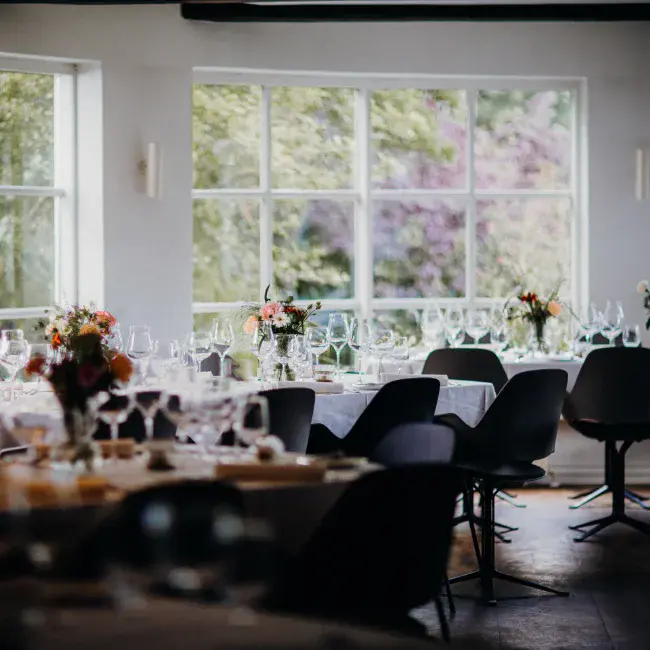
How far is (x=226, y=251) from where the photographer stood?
840 cm

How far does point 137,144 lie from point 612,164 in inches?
129

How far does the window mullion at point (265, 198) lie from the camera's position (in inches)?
329

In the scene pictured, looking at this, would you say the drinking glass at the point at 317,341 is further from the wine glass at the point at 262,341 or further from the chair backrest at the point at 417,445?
the chair backrest at the point at 417,445

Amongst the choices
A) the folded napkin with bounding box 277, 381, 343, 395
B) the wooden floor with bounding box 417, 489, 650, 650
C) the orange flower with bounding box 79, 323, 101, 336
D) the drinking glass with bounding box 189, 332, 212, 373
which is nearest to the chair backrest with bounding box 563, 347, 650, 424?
the wooden floor with bounding box 417, 489, 650, 650

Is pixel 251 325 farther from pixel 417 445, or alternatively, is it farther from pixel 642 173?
pixel 642 173

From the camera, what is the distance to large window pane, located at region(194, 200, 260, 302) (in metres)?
8.30

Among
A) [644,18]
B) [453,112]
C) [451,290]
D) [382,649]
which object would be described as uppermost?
[644,18]

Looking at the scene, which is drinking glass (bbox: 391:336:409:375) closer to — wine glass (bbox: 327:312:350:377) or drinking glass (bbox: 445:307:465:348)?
wine glass (bbox: 327:312:350:377)

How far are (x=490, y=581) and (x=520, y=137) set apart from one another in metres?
4.14

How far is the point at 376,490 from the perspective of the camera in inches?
124

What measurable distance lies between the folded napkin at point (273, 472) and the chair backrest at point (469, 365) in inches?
132

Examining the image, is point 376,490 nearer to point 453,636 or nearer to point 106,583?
point 106,583

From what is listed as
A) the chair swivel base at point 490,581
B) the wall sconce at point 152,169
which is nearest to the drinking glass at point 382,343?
the chair swivel base at point 490,581

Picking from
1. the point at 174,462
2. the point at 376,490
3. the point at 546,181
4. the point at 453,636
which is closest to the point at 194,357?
the point at 453,636
